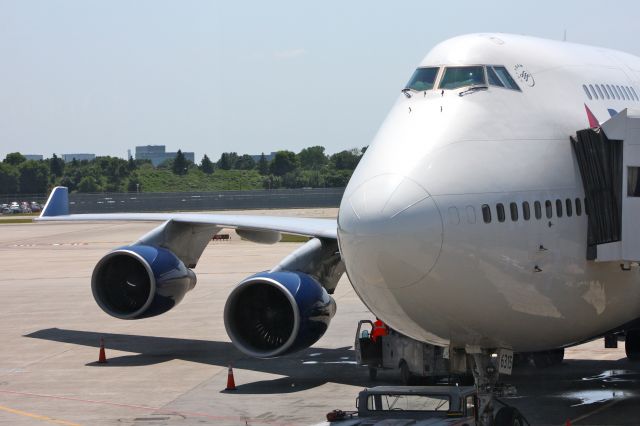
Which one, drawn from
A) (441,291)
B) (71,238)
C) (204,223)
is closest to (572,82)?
(441,291)

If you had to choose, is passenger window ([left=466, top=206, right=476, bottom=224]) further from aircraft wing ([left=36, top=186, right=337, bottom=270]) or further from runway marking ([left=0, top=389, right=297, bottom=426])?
aircraft wing ([left=36, top=186, right=337, bottom=270])

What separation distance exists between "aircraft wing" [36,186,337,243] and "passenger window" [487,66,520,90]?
6.99 metres

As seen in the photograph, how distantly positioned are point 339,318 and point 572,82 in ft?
54.5

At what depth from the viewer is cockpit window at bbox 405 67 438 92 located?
1827cm

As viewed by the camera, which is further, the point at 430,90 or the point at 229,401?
the point at 229,401

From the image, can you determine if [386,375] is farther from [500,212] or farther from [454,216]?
[454,216]

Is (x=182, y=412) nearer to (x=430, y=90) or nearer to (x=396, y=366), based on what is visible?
(x=396, y=366)

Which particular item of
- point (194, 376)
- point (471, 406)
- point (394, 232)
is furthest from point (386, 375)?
point (394, 232)

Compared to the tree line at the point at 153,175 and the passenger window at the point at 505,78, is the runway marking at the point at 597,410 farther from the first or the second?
the tree line at the point at 153,175

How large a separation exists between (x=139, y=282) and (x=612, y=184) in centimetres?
1333

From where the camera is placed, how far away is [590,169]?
17781 mm

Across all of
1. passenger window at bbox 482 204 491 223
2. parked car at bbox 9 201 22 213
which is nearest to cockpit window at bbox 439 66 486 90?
passenger window at bbox 482 204 491 223

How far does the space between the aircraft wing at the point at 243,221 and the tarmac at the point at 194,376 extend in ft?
9.73

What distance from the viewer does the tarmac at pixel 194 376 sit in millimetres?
21516
